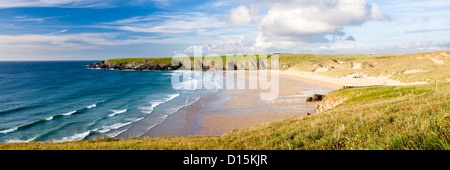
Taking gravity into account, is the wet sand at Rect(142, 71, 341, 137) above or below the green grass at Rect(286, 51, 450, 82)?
below

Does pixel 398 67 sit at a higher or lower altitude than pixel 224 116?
higher

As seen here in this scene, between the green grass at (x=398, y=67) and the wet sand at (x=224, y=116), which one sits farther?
the green grass at (x=398, y=67)

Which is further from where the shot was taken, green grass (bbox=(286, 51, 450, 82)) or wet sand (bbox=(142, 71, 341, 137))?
green grass (bbox=(286, 51, 450, 82))

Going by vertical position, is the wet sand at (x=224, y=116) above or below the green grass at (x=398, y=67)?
below

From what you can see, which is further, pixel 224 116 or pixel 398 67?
pixel 398 67
